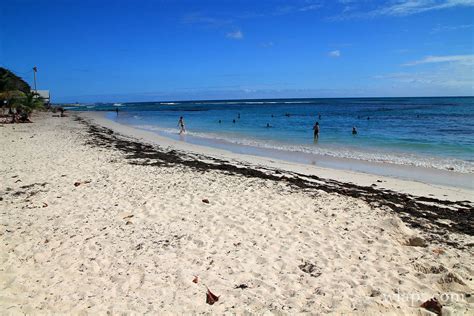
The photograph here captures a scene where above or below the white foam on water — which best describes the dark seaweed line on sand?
below

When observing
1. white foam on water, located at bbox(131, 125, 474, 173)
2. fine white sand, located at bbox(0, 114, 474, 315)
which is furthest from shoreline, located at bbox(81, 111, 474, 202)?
white foam on water, located at bbox(131, 125, 474, 173)

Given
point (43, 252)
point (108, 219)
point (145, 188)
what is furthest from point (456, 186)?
point (43, 252)

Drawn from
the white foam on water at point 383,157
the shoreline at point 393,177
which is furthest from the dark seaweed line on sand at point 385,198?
the white foam on water at point 383,157

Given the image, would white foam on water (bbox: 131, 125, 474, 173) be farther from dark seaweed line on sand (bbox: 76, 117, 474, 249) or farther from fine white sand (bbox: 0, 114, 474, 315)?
dark seaweed line on sand (bbox: 76, 117, 474, 249)

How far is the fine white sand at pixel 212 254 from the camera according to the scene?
3.88 metres

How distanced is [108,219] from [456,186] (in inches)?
388

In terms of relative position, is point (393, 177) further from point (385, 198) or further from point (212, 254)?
point (212, 254)

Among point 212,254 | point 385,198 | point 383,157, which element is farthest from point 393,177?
point 212,254

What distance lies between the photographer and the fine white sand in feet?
12.7

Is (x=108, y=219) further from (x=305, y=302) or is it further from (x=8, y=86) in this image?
(x=8, y=86)

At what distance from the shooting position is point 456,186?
9.85 meters

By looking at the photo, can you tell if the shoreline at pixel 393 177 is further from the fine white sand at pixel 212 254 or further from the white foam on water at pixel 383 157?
the white foam on water at pixel 383 157

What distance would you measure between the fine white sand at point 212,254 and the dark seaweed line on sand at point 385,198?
404 mm

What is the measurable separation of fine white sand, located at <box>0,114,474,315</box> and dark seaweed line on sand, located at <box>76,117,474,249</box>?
40 centimetres
